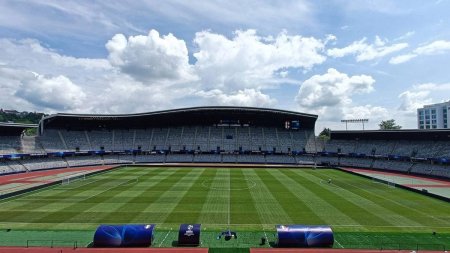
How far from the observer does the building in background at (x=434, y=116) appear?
158 m

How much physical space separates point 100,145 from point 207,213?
63002 mm

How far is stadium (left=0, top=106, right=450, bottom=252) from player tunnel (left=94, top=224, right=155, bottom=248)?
73 millimetres

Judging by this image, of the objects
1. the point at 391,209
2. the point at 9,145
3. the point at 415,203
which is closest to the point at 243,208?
the point at 391,209

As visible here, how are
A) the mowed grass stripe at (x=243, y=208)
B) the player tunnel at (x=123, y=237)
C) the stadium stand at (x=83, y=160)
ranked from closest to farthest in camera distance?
1. the player tunnel at (x=123, y=237)
2. the mowed grass stripe at (x=243, y=208)
3. the stadium stand at (x=83, y=160)

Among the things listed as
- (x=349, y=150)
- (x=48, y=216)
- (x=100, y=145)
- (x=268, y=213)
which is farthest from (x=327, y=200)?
(x=100, y=145)

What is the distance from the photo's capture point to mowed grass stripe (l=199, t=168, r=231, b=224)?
92.6ft

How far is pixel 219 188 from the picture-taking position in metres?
43.8

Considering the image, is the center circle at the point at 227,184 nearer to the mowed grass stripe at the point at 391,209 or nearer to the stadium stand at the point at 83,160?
the mowed grass stripe at the point at 391,209

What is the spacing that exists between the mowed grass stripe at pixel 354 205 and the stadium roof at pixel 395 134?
35517mm

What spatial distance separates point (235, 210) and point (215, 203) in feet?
11.6

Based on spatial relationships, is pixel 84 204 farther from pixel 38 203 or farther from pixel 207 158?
pixel 207 158

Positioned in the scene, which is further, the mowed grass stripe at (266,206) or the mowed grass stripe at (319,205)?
the mowed grass stripe at (266,206)

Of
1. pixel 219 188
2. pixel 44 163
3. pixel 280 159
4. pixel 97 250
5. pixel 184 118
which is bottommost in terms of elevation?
pixel 97 250

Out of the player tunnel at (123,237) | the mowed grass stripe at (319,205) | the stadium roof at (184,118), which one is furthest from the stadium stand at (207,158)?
the player tunnel at (123,237)
